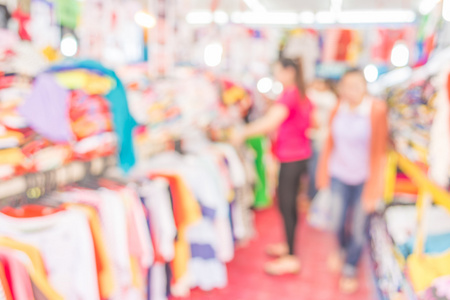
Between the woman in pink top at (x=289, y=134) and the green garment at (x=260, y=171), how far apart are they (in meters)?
0.96

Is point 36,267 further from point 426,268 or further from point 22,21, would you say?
point 426,268

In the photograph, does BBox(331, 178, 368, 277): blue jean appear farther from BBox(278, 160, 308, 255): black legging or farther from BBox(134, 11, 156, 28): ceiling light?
BBox(134, 11, 156, 28): ceiling light

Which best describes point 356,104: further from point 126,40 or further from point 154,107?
point 126,40

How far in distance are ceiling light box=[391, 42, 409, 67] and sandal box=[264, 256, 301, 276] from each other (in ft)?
10.2

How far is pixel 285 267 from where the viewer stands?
319 cm

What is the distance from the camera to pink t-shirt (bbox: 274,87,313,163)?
289 cm

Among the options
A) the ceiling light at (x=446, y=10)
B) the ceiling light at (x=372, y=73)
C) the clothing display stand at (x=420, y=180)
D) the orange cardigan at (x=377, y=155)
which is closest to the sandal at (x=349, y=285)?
the clothing display stand at (x=420, y=180)

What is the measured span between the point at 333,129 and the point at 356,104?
259 millimetres

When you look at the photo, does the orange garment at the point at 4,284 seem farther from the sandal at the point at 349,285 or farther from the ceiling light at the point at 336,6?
the ceiling light at the point at 336,6

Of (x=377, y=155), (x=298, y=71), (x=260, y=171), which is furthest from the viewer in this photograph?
(x=260, y=171)

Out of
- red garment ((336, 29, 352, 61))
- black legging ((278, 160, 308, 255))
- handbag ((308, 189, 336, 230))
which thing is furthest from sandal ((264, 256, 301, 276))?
red garment ((336, 29, 352, 61))

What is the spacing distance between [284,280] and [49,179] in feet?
7.18

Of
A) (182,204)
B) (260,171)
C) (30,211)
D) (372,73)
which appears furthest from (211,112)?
(372,73)

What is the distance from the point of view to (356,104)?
106 inches
